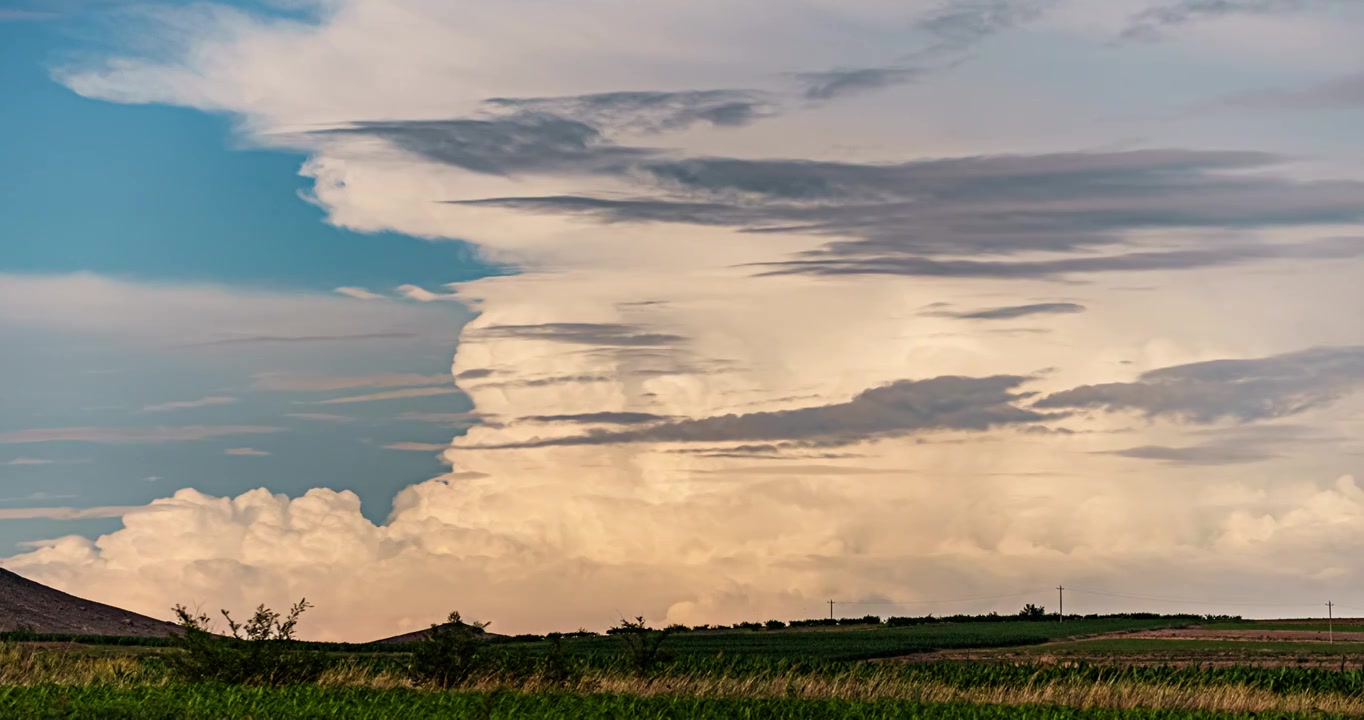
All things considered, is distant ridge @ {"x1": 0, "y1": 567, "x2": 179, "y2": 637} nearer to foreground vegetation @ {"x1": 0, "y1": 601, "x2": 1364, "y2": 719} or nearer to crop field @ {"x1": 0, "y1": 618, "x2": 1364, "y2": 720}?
crop field @ {"x1": 0, "y1": 618, "x2": 1364, "y2": 720}

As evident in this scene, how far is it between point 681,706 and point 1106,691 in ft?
45.7

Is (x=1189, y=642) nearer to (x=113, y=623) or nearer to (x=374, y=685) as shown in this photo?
(x=374, y=685)

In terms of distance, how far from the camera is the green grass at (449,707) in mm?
24953

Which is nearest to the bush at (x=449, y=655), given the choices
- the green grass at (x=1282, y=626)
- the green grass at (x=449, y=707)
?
the green grass at (x=449, y=707)

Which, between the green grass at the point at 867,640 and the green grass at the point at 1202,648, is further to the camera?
the green grass at the point at 867,640

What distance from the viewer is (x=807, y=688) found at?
3553 cm

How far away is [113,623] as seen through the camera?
4188 inches

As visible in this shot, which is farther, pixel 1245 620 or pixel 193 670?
pixel 1245 620

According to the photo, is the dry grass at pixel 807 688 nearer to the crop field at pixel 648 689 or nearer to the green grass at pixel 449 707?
the crop field at pixel 648 689

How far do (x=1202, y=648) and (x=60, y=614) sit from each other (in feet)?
271

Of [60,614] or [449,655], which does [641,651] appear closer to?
[449,655]

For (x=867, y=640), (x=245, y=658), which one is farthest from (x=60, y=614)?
(x=245, y=658)

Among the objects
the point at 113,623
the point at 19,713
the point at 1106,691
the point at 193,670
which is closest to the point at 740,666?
the point at 1106,691

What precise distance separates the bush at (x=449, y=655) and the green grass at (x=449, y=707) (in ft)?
21.7
